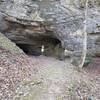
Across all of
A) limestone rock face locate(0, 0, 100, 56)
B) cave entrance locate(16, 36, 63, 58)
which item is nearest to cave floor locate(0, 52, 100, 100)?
limestone rock face locate(0, 0, 100, 56)

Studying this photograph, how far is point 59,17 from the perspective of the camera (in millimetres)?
13961

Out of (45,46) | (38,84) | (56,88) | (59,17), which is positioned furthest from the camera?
(45,46)

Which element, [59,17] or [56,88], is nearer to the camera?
Result: [56,88]

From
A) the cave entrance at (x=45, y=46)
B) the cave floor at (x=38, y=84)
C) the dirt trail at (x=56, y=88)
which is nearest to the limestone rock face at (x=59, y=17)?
the cave entrance at (x=45, y=46)

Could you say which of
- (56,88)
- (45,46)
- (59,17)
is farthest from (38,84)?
(45,46)

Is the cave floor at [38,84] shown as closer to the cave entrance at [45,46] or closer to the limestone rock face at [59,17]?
the limestone rock face at [59,17]

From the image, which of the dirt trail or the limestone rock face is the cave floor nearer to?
the dirt trail

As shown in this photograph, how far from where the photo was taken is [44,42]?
17.9m

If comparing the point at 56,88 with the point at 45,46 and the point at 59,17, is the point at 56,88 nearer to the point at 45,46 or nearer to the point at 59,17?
the point at 59,17

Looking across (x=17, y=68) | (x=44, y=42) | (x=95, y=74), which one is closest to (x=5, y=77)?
(x=17, y=68)

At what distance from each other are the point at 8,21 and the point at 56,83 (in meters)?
7.36

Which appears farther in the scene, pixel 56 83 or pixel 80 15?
pixel 80 15

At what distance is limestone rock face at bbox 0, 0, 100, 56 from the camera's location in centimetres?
1371

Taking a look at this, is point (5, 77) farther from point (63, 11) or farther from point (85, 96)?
point (63, 11)
